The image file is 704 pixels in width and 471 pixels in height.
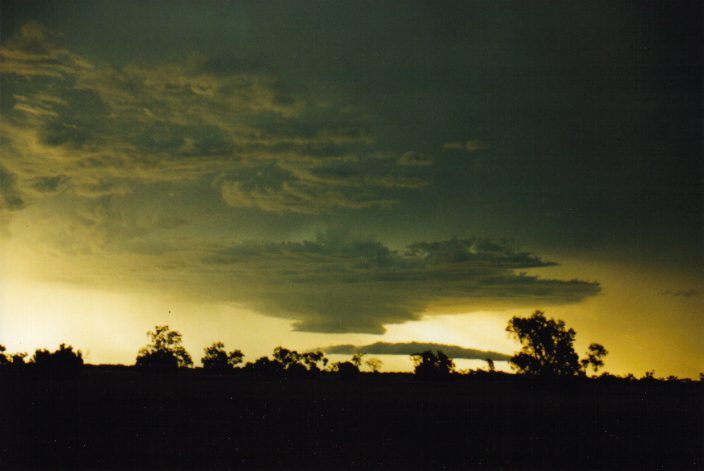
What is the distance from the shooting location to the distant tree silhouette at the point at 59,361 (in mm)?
90562

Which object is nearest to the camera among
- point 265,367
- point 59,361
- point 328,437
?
point 328,437

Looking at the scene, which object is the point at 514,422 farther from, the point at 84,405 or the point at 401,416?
the point at 84,405

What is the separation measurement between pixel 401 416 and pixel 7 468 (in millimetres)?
24247

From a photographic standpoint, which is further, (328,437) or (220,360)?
(220,360)

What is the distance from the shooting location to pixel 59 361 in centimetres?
9219

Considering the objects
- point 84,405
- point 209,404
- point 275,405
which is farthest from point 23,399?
point 275,405

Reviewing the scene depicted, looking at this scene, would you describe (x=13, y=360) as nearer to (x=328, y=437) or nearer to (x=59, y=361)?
(x=59, y=361)

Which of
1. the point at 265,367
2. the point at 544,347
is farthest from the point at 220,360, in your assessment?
the point at 544,347

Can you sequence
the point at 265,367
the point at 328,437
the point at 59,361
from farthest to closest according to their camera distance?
the point at 265,367, the point at 59,361, the point at 328,437

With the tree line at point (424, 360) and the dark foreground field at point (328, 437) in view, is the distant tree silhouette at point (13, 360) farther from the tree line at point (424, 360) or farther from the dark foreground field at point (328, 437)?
the dark foreground field at point (328, 437)

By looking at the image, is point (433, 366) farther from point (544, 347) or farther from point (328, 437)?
point (328, 437)

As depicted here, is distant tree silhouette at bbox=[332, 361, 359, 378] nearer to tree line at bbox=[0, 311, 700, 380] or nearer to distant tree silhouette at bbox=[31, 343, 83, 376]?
tree line at bbox=[0, 311, 700, 380]

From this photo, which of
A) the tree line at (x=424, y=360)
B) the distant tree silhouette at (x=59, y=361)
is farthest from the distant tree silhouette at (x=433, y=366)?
the distant tree silhouette at (x=59, y=361)

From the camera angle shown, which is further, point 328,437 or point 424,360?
point 424,360
